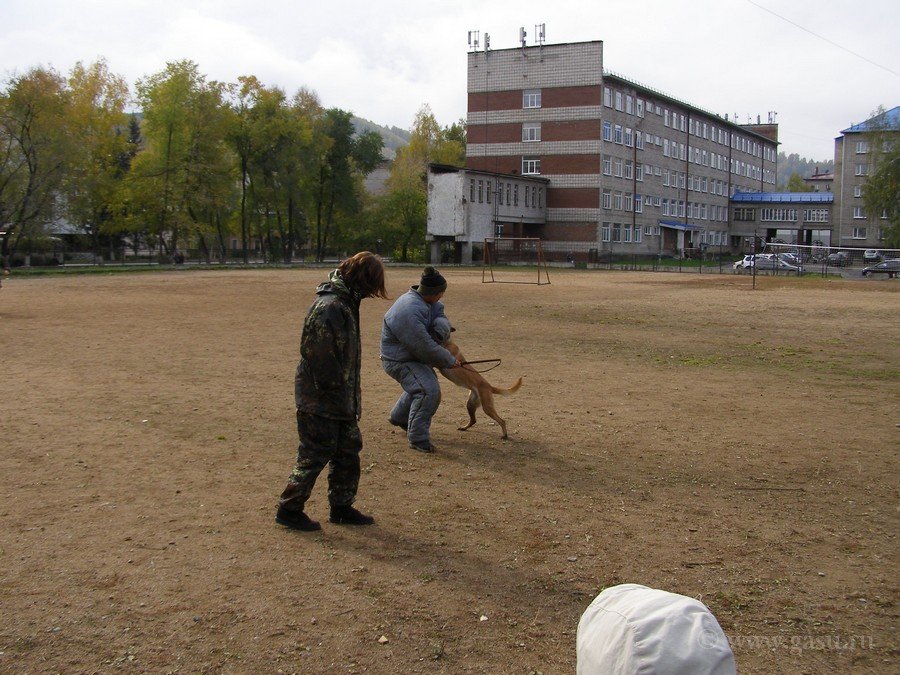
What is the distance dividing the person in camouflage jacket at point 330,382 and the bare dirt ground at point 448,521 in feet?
1.38

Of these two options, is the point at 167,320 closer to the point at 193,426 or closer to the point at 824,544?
the point at 193,426

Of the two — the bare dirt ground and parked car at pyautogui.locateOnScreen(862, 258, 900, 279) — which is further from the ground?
parked car at pyautogui.locateOnScreen(862, 258, 900, 279)

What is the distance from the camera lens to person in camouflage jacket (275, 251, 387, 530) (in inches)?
Result: 211

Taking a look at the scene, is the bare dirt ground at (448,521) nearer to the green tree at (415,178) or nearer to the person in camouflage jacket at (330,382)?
the person in camouflage jacket at (330,382)

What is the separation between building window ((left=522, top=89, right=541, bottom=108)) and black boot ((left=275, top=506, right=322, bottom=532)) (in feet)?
225

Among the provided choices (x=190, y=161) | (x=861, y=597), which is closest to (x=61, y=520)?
(x=861, y=597)

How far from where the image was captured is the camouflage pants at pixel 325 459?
17.9 feet

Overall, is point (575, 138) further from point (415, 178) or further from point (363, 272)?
point (363, 272)

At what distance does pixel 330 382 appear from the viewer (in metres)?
5.36

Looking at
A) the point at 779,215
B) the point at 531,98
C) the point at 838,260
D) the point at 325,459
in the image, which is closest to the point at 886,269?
the point at 838,260

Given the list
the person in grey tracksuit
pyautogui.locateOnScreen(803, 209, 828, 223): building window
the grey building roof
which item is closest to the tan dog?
the person in grey tracksuit

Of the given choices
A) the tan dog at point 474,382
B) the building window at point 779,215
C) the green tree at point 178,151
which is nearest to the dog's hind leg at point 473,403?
the tan dog at point 474,382

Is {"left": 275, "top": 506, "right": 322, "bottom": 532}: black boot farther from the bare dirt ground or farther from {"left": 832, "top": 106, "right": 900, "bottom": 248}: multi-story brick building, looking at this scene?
{"left": 832, "top": 106, "right": 900, "bottom": 248}: multi-story brick building

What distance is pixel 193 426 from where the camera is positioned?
8.73 metres
